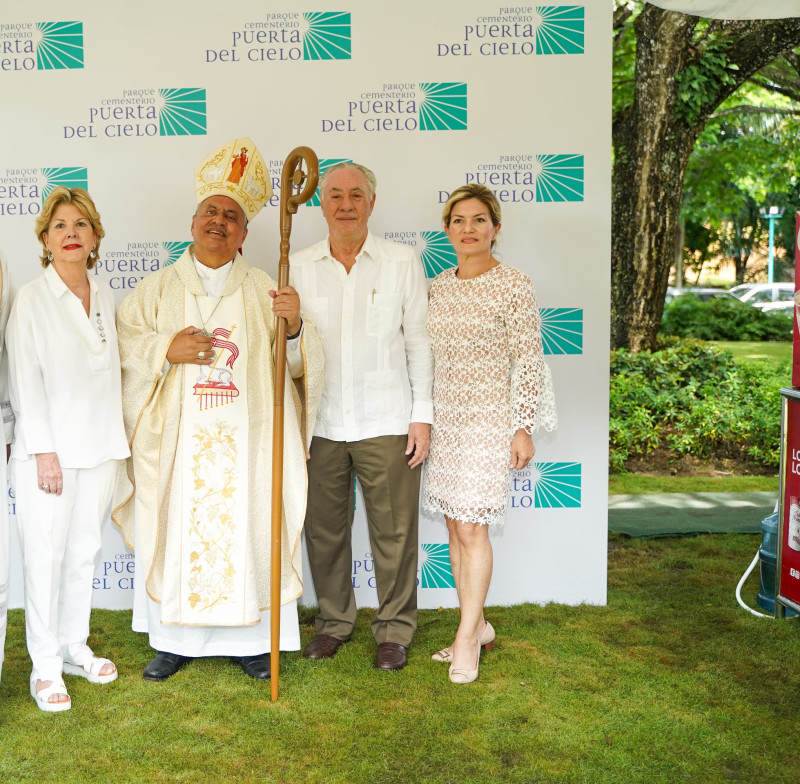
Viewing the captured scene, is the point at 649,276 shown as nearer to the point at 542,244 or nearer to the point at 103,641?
the point at 542,244

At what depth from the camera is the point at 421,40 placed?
402 cm

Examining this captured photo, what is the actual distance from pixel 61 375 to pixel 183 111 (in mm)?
1570

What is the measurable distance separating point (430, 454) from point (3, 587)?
1581 mm

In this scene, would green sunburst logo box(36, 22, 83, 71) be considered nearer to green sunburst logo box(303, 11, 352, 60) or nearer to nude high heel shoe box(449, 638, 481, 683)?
green sunburst logo box(303, 11, 352, 60)

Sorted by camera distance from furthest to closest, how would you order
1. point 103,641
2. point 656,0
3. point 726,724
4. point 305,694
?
point 103,641 → point 656,0 → point 305,694 → point 726,724

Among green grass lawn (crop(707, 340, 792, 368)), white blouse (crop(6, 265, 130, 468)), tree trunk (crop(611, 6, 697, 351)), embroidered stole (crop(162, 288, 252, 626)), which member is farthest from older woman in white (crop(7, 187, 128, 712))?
green grass lawn (crop(707, 340, 792, 368))

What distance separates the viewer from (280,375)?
3178 mm

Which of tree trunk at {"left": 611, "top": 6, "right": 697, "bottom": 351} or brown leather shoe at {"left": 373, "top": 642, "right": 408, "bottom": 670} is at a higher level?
tree trunk at {"left": 611, "top": 6, "right": 697, "bottom": 351}

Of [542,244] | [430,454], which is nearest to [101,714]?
[430,454]

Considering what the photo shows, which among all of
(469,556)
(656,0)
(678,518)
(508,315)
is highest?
(656,0)

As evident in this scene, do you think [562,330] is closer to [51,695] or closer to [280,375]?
[280,375]

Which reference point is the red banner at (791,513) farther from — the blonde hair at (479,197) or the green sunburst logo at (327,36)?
the green sunburst logo at (327,36)

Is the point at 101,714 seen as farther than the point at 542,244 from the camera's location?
No

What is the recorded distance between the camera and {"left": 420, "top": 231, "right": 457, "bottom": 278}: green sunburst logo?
4137 mm
